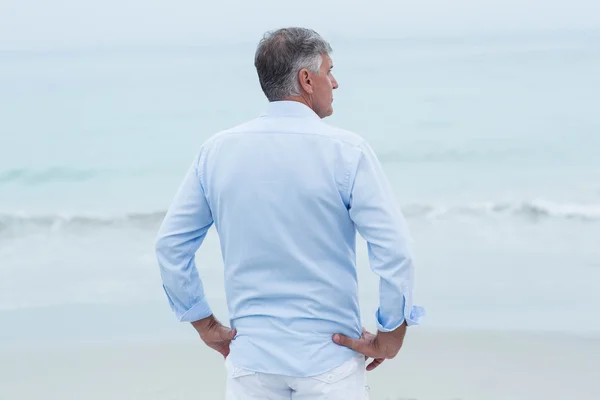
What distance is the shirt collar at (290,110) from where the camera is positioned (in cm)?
142

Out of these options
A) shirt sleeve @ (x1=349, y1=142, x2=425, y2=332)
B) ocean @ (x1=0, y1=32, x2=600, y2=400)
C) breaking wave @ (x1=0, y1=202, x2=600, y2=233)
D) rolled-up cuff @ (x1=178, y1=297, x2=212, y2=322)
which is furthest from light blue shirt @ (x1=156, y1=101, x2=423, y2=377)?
breaking wave @ (x1=0, y1=202, x2=600, y2=233)

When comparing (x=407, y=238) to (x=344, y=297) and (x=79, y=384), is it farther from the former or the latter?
(x=79, y=384)

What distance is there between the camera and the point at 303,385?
146 centimetres

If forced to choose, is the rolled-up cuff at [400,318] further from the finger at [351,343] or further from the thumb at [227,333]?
the thumb at [227,333]

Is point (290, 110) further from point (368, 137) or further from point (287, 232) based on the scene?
point (368, 137)

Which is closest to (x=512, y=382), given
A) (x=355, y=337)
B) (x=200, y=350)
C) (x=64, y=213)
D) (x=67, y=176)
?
(x=200, y=350)

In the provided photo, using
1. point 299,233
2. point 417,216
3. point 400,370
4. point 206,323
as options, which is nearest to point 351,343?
point 299,233

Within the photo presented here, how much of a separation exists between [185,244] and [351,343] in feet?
1.12

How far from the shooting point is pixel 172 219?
1.54 m

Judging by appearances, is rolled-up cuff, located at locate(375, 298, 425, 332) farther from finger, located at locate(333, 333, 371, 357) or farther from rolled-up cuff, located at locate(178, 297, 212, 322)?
rolled-up cuff, located at locate(178, 297, 212, 322)

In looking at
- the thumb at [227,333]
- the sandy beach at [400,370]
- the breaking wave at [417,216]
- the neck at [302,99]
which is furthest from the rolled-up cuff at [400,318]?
the breaking wave at [417,216]

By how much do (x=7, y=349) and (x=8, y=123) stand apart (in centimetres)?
410

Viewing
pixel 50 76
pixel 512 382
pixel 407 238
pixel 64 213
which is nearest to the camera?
pixel 407 238

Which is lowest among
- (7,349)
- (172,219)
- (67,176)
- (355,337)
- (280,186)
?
(67,176)
